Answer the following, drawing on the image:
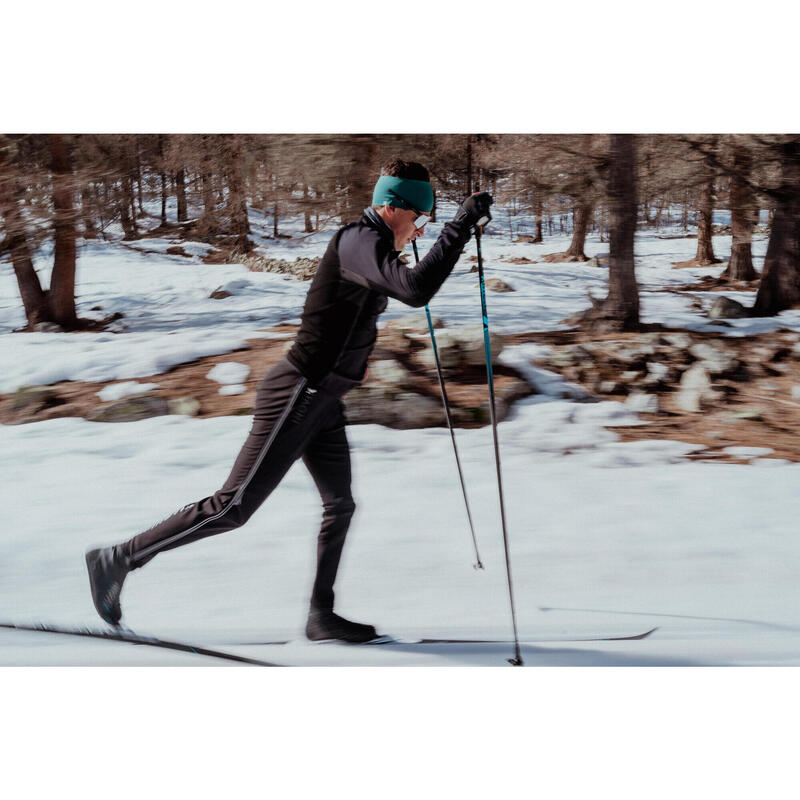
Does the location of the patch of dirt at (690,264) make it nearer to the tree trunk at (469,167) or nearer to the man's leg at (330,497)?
the tree trunk at (469,167)

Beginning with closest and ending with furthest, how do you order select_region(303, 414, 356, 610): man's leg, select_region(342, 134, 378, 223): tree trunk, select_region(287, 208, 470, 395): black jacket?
1. select_region(287, 208, 470, 395): black jacket
2. select_region(303, 414, 356, 610): man's leg
3. select_region(342, 134, 378, 223): tree trunk

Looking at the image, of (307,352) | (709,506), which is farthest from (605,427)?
(307,352)

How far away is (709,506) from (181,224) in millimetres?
2022

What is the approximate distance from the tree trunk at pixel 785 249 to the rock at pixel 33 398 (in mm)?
2417

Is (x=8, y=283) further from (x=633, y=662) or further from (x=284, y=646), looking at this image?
(x=633, y=662)

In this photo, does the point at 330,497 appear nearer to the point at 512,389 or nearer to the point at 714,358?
the point at 512,389

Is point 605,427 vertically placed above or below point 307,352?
below

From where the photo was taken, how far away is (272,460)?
219 centimetres

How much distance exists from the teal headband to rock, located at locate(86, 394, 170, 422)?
995 millimetres

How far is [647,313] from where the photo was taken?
2545mm

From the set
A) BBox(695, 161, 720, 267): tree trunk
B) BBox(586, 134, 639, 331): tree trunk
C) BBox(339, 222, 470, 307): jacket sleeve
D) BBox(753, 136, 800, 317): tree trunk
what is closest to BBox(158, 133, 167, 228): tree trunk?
BBox(339, 222, 470, 307): jacket sleeve

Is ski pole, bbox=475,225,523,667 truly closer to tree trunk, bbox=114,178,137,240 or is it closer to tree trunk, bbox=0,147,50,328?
tree trunk, bbox=114,178,137,240

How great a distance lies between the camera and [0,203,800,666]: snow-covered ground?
8.09 ft

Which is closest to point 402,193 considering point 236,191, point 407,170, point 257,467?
point 407,170
